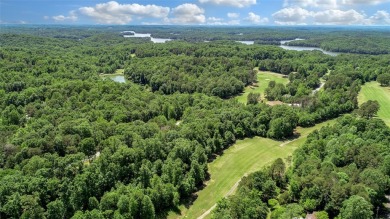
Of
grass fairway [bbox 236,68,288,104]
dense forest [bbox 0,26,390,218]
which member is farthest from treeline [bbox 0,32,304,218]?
grass fairway [bbox 236,68,288,104]

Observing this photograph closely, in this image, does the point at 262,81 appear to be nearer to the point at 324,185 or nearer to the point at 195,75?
the point at 195,75

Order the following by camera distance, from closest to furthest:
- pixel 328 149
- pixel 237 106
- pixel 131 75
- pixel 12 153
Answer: pixel 12 153, pixel 328 149, pixel 237 106, pixel 131 75

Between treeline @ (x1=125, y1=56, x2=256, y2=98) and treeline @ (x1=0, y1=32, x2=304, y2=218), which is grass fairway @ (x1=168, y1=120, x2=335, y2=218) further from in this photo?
treeline @ (x1=125, y1=56, x2=256, y2=98)

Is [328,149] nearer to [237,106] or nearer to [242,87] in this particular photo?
[237,106]

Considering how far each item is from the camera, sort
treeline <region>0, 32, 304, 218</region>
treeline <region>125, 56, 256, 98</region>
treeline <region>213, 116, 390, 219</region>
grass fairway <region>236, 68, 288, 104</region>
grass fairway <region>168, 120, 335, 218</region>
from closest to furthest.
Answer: treeline <region>213, 116, 390, 219</region> → treeline <region>0, 32, 304, 218</region> → grass fairway <region>168, 120, 335, 218</region> → treeline <region>125, 56, 256, 98</region> → grass fairway <region>236, 68, 288, 104</region>

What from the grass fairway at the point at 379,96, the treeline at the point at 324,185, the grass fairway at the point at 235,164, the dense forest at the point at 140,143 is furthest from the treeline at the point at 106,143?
the grass fairway at the point at 379,96

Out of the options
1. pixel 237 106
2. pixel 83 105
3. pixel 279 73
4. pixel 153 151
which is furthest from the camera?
pixel 279 73

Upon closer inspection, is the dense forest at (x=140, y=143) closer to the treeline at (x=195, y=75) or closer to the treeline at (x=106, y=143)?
the treeline at (x=106, y=143)

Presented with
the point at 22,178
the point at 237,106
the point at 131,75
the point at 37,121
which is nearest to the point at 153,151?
the point at 22,178
